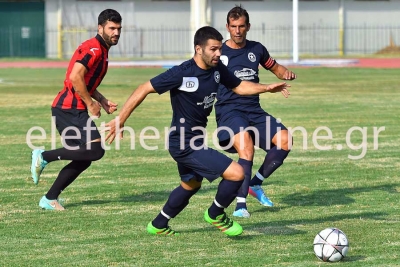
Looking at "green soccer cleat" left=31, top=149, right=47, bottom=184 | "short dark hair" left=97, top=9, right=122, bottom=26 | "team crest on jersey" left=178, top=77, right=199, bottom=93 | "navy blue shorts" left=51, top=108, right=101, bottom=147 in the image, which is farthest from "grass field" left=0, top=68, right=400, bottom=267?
"short dark hair" left=97, top=9, right=122, bottom=26

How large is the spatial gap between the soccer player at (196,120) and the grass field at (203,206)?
0.35 meters

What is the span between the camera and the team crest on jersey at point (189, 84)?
7590 mm

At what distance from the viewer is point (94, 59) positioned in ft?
30.4

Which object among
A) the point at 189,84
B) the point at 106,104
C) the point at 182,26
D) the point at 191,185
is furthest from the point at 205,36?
the point at 182,26

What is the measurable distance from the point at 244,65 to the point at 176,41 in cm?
3943

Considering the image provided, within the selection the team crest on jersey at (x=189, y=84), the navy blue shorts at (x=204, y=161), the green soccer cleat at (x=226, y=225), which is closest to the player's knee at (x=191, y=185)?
the navy blue shorts at (x=204, y=161)

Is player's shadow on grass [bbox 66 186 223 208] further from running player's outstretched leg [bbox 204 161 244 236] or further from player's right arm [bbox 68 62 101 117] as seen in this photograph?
running player's outstretched leg [bbox 204 161 244 236]

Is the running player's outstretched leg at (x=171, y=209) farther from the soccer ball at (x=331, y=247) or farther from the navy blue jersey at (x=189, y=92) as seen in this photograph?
the soccer ball at (x=331, y=247)

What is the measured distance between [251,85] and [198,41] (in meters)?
0.94

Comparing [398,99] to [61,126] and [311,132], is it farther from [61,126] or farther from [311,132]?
[61,126]

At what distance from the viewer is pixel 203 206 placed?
31.3 ft

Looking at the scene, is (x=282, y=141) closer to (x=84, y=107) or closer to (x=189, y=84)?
(x=84, y=107)

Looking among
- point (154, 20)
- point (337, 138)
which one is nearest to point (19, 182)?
point (337, 138)

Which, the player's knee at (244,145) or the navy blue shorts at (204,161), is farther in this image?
the player's knee at (244,145)
